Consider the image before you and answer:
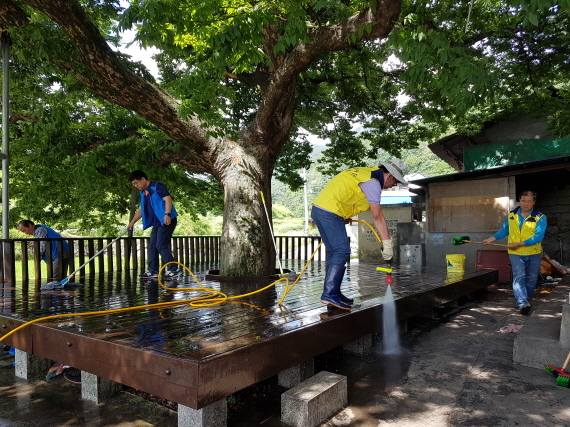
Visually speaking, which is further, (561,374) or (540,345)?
(540,345)

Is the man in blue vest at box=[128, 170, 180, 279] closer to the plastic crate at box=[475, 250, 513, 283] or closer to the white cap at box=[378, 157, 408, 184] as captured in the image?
the white cap at box=[378, 157, 408, 184]

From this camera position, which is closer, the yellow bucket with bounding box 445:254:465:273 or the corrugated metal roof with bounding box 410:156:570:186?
the yellow bucket with bounding box 445:254:465:273

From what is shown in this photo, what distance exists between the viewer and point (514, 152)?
17.0m

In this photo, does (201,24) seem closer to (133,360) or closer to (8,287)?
(8,287)

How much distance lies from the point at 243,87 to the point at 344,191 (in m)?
9.32

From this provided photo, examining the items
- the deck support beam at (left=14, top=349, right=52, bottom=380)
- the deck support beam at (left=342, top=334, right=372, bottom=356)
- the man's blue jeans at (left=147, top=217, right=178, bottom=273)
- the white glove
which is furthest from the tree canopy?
the deck support beam at (left=14, top=349, right=52, bottom=380)

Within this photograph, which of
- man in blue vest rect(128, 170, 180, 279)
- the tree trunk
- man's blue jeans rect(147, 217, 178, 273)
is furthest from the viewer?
the tree trunk

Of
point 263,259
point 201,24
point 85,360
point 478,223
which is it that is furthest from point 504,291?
point 85,360

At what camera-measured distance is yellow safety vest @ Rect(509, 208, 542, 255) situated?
6.20 meters

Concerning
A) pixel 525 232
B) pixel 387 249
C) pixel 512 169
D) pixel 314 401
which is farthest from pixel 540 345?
pixel 512 169

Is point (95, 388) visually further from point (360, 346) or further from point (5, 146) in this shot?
point (5, 146)

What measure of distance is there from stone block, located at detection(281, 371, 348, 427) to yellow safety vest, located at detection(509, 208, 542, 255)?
4272 mm

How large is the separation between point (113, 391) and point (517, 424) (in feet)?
10.9

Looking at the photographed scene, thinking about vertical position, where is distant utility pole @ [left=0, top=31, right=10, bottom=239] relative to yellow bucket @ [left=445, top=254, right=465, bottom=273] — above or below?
above
